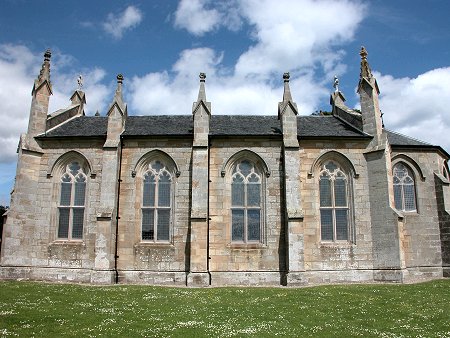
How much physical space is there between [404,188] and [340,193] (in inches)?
169

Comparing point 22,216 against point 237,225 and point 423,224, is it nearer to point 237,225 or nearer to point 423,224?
point 237,225

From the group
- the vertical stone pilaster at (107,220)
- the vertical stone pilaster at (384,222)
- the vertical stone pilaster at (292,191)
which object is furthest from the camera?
the vertical stone pilaster at (384,222)

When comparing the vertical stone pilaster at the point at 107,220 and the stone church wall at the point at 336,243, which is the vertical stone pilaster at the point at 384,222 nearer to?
the stone church wall at the point at 336,243

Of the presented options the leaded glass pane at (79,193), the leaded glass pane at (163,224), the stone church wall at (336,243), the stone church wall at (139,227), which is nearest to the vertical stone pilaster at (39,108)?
the leaded glass pane at (79,193)

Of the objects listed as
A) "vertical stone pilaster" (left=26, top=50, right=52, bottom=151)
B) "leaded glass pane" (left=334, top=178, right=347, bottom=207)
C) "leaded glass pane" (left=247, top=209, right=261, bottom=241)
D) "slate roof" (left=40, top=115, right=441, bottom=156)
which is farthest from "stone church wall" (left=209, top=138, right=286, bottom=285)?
"vertical stone pilaster" (left=26, top=50, right=52, bottom=151)

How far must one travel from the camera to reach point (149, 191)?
72.9ft

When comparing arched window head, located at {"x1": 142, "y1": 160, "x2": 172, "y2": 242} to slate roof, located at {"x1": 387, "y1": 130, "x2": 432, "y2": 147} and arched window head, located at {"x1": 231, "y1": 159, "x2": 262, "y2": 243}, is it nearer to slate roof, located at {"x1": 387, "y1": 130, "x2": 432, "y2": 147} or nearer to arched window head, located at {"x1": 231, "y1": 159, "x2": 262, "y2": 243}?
arched window head, located at {"x1": 231, "y1": 159, "x2": 262, "y2": 243}

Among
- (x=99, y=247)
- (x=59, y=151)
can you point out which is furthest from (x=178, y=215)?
(x=59, y=151)

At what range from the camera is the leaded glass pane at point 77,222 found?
72.1 ft

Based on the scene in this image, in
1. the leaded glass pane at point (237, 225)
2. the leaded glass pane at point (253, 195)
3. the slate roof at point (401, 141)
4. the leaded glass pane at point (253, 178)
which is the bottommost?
the leaded glass pane at point (237, 225)

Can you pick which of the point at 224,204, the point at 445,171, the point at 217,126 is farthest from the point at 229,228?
the point at 445,171

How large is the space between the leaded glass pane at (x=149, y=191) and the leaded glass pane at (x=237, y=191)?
4.50 m

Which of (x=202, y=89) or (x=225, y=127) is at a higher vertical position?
(x=202, y=89)

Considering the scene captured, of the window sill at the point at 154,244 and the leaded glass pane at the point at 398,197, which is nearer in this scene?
the window sill at the point at 154,244
